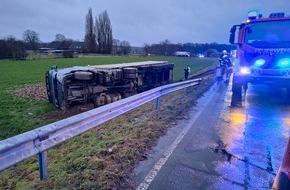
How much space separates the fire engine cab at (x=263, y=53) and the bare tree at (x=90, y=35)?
71046 mm

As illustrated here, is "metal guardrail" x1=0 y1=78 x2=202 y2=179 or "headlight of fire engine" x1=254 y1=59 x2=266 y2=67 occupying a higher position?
"headlight of fire engine" x1=254 y1=59 x2=266 y2=67

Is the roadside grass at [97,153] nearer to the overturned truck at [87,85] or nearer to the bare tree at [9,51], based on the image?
the overturned truck at [87,85]

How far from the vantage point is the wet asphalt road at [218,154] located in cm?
314

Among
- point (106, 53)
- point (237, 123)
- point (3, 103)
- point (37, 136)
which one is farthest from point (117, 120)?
point (106, 53)

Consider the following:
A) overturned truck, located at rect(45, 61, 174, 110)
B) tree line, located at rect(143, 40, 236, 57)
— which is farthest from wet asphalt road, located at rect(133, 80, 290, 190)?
tree line, located at rect(143, 40, 236, 57)

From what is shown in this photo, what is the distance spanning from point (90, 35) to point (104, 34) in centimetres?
Result: 469

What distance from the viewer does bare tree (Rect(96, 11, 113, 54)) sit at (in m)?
76.9

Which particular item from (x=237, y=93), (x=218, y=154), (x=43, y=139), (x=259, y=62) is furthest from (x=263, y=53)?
(x=43, y=139)

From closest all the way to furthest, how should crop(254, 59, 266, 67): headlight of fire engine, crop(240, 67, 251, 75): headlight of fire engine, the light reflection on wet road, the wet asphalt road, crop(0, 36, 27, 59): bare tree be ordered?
the wet asphalt road → the light reflection on wet road → crop(254, 59, 266, 67): headlight of fire engine → crop(240, 67, 251, 75): headlight of fire engine → crop(0, 36, 27, 59): bare tree

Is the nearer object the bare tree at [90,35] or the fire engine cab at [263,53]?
the fire engine cab at [263,53]

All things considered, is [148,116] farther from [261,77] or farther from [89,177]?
[261,77]

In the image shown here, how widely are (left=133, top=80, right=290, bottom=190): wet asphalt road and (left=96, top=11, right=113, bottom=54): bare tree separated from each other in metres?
73.9

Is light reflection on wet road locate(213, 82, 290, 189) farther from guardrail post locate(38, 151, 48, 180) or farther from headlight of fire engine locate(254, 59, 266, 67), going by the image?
guardrail post locate(38, 151, 48, 180)

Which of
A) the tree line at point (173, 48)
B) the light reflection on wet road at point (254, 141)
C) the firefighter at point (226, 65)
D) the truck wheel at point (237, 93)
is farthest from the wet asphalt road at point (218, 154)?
the tree line at point (173, 48)
